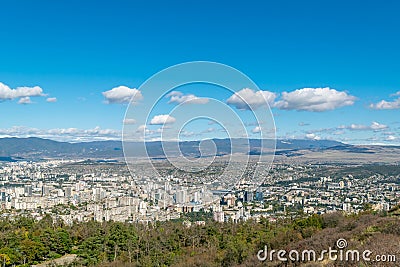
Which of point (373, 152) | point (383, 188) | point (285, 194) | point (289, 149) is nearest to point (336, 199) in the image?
point (285, 194)

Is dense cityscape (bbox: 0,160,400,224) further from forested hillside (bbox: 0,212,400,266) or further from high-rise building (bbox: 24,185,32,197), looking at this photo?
forested hillside (bbox: 0,212,400,266)

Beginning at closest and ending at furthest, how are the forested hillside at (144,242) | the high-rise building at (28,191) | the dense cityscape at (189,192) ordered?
1. the forested hillside at (144,242)
2. the dense cityscape at (189,192)
3. the high-rise building at (28,191)

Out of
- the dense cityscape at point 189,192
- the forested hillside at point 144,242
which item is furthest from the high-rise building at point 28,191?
the forested hillside at point 144,242

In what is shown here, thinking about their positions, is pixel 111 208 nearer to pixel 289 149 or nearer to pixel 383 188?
pixel 383 188

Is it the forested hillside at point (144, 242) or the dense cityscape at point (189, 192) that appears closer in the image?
A: the forested hillside at point (144, 242)

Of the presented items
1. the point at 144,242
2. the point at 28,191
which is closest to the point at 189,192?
the point at 144,242

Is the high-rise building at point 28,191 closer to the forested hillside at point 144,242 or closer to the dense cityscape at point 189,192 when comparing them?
the dense cityscape at point 189,192

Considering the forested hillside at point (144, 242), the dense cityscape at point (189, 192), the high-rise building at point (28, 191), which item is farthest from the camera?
the high-rise building at point (28, 191)

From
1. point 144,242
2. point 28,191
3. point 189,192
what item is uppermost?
point 189,192

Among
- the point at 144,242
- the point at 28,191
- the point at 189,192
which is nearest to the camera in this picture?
the point at 189,192

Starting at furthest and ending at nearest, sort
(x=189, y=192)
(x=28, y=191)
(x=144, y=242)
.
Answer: (x=28, y=191), (x=144, y=242), (x=189, y=192)

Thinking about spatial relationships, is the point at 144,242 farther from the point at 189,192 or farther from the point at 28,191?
the point at 28,191

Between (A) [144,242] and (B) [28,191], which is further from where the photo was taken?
(B) [28,191]
